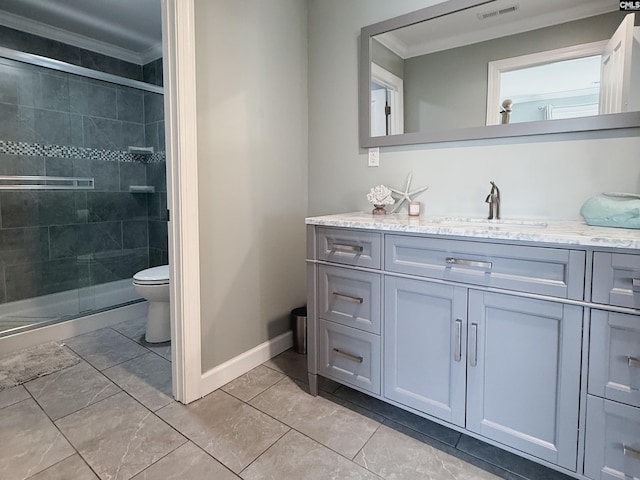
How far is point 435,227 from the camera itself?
137 cm

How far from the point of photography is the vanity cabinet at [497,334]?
1079 mm

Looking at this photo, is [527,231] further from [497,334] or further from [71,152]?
[71,152]

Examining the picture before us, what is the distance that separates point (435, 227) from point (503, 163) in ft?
2.13

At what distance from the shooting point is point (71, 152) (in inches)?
124

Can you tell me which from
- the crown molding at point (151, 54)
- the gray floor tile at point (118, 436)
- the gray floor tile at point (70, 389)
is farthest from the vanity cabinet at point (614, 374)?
the crown molding at point (151, 54)

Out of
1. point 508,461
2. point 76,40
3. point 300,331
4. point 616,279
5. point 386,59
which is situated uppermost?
point 76,40

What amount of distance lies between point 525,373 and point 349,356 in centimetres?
74

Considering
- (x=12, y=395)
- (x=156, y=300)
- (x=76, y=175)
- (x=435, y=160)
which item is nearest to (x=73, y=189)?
(x=76, y=175)

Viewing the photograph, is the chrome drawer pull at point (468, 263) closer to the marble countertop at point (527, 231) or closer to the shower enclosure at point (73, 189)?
the marble countertop at point (527, 231)

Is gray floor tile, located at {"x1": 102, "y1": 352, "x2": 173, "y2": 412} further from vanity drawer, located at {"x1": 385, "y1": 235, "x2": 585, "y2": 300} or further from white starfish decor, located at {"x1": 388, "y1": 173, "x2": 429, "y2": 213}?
white starfish decor, located at {"x1": 388, "y1": 173, "x2": 429, "y2": 213}

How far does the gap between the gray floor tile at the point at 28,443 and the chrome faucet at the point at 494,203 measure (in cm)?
209

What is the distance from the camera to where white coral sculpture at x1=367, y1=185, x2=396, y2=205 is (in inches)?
77.9

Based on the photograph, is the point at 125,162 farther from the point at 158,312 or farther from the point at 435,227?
the point at 435,227

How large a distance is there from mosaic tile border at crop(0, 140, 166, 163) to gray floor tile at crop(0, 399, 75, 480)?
6.88ft
